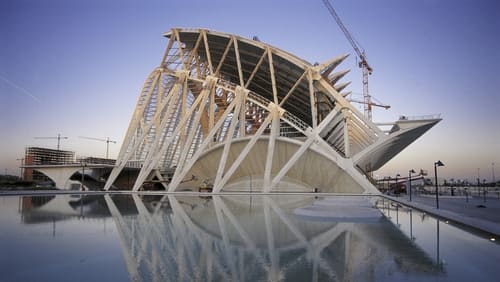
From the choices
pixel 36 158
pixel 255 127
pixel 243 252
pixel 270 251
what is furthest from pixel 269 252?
pixel 36 158

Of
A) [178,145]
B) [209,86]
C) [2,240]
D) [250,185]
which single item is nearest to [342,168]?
[250,185]

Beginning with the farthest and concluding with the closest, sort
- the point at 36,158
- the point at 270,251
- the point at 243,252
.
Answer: the point at 36,158, the point at 270,251, the point at 243,252

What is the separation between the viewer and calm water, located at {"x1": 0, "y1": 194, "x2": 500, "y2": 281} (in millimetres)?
5875

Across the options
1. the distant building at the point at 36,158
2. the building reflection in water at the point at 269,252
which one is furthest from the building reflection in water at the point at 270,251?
the distant building at the point at 36,158

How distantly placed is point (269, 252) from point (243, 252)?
549mm

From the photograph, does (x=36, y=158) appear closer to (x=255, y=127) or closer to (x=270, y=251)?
(x=255, y=127)

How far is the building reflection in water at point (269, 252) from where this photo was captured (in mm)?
5930

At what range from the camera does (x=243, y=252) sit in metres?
7.59

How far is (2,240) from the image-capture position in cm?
898

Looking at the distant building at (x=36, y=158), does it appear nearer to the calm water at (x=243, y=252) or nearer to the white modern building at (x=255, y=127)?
the white modern building at (x=255, y=127)

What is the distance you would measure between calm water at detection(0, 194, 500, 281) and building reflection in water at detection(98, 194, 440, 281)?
0.02 meters

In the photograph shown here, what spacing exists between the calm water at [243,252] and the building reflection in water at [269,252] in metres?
0.02

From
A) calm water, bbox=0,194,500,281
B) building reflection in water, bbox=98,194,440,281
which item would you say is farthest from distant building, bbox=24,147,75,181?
building reflection in water, bbox=98,194,440,281

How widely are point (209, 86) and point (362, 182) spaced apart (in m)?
19.0
